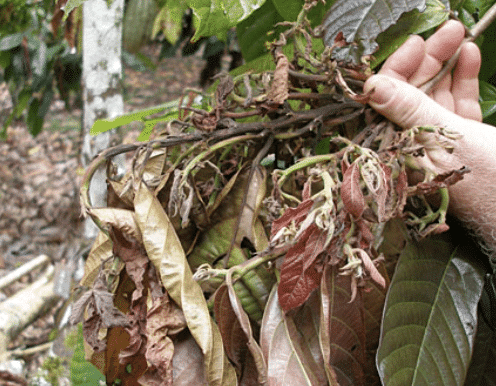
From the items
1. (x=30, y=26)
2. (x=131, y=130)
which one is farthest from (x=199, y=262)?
(x=131, y=130)

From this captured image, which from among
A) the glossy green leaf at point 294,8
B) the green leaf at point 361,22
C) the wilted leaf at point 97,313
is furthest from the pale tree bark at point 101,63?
the wilted leaf at point 97,313

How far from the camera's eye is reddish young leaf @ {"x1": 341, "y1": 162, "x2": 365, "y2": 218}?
0.50 meters

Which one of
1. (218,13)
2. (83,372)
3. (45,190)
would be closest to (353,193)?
(218,13)

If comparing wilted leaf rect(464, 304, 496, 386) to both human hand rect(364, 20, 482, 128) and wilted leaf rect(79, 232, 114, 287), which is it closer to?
human hand rect(364, 20, 482, 128)

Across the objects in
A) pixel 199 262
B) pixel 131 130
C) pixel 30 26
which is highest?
pixel 30 26

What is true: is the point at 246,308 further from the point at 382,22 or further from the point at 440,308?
the point at 382,22

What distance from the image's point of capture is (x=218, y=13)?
62 cm

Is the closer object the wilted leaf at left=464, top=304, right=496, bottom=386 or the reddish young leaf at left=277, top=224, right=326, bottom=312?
the reddish young leaf at left=277, top=224, right=326, bottom=312

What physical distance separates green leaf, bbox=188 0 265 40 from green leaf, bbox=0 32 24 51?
2.13 m

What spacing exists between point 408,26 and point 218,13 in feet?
0.85

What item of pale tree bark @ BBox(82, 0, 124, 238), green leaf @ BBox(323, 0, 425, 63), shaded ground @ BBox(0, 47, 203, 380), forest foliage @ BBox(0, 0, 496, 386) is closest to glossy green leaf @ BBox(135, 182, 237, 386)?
forest foliage @ BBox(0, 0, 496, 386)

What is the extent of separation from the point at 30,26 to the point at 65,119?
2474mm

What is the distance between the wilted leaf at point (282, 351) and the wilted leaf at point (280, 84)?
0.23 meters

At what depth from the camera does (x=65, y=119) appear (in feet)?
16.4
